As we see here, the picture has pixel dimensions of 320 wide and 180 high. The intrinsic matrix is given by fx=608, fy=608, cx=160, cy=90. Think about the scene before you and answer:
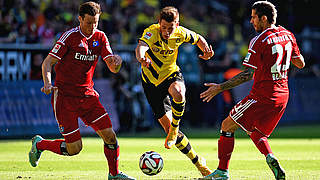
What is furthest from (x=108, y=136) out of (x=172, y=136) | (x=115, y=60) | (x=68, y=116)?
(x=115, y=60)

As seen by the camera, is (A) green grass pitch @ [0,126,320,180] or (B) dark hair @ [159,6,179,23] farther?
(A) green grass pitch @ [0,126,320,180]

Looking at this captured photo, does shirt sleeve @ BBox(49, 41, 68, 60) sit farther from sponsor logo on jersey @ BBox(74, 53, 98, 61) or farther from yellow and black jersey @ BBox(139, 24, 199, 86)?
yellow and black jersey @ BBox(139, 24, 199, 86)

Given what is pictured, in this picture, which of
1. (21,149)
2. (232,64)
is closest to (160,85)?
(21,149)

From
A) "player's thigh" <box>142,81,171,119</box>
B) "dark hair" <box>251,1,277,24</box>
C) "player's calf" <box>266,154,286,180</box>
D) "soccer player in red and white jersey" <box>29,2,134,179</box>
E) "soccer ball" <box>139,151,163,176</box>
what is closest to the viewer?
"player's calf" <box>266,154,286,180</box>

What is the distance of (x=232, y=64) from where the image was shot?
21.0 meters

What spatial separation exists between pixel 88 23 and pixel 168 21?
1.14 m

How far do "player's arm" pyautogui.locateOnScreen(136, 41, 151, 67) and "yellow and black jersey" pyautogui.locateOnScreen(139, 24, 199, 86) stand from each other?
0.47 ft

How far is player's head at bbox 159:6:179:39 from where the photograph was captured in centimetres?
861

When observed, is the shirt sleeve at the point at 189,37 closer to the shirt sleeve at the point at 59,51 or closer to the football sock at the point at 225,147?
the football sock at the point at 225,147

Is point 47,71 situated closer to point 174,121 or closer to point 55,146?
point 55,146

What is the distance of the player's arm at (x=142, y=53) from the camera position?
27.5ft

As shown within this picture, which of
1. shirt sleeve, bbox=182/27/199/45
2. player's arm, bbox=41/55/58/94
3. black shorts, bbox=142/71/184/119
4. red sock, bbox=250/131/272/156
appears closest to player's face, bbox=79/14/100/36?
player's arm, bbox=41/55/58/94

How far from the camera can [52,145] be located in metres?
8.84

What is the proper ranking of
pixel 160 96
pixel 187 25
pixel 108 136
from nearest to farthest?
pixel 108 136, pixel 160 96, pixel 187 25
